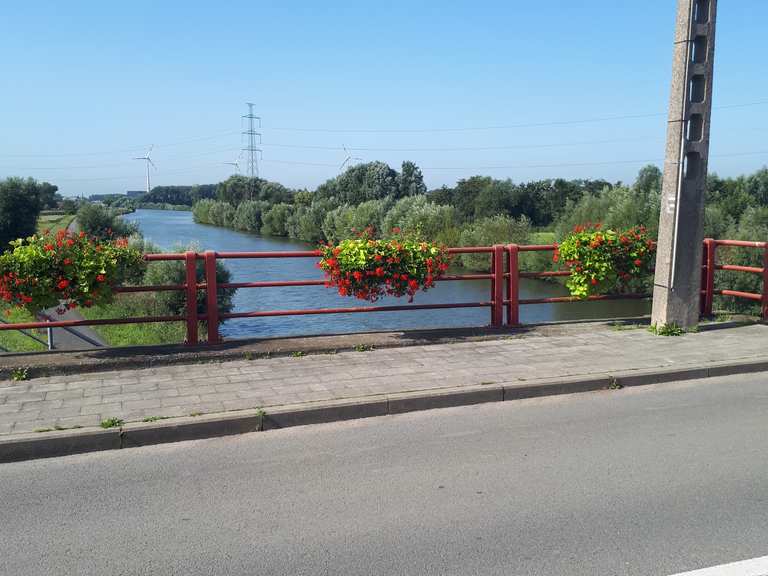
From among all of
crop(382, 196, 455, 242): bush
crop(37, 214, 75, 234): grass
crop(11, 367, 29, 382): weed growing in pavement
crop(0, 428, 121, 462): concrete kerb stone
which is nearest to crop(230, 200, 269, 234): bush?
crop(382, 196, 455, 242): bush

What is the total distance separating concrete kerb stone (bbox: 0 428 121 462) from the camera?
5773mm

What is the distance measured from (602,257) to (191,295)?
19.0 ft

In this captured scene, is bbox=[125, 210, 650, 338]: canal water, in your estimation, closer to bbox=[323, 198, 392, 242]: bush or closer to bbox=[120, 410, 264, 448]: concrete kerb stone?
bbox=[120, 410, 264, 448]: concrete kerb stone

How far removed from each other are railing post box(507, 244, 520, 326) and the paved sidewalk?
564 mm

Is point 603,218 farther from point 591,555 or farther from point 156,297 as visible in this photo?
point 591,555

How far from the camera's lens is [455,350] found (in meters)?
9.16

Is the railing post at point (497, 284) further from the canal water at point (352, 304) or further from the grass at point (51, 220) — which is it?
the grass at point (51, 220)

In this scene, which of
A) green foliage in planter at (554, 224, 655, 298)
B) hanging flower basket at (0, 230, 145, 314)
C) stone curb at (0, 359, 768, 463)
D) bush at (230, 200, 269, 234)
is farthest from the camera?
bush at (230, 200, 269, 234)

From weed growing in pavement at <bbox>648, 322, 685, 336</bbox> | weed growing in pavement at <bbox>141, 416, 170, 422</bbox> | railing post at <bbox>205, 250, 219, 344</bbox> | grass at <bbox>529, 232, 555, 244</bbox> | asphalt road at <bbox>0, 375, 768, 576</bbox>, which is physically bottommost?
grass at <bbox>529, 232, 555, 244</bbox>

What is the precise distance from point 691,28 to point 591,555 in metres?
7.93

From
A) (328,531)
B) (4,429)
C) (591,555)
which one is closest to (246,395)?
(4,429)

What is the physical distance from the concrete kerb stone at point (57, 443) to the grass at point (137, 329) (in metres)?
18.4

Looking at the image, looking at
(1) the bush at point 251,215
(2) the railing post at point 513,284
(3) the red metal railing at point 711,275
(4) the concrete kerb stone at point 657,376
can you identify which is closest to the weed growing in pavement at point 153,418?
(4) the concrete kerb stone at point 657,376

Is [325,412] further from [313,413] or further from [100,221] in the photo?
[100,221]
